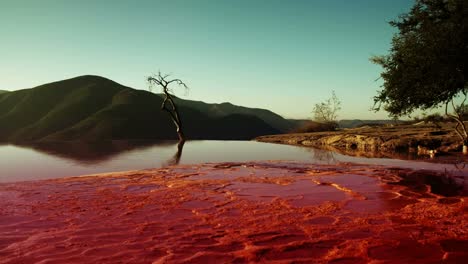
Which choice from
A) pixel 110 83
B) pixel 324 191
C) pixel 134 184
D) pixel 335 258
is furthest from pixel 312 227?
pixel 110 83

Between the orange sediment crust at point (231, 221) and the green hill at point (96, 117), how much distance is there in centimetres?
7080

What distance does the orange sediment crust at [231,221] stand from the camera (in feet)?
14.8

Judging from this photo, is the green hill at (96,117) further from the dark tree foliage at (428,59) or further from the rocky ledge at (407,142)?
the dark tree foliage at (428,59)

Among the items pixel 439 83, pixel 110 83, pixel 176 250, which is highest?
pixel 110 83

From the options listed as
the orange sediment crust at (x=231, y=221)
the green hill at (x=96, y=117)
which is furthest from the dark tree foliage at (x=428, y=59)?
the green hill at (x=96, y=117)

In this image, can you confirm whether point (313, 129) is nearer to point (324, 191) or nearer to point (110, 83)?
point (324, 191)

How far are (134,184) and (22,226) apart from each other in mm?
4041

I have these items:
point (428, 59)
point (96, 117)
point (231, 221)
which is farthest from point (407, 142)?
point (96, 117)

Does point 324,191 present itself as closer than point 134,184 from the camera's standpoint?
Yes

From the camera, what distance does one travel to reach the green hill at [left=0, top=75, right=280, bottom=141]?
8450 centimetres

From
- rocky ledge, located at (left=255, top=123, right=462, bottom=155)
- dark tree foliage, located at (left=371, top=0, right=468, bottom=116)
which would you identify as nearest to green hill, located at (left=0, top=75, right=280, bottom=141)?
rocky ledge, located at (left=255, top=123, right=462, bottom=155)

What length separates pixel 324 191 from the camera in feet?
28.4

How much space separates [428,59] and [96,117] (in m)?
90.9

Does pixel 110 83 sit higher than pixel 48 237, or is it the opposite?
pixel 110 83
